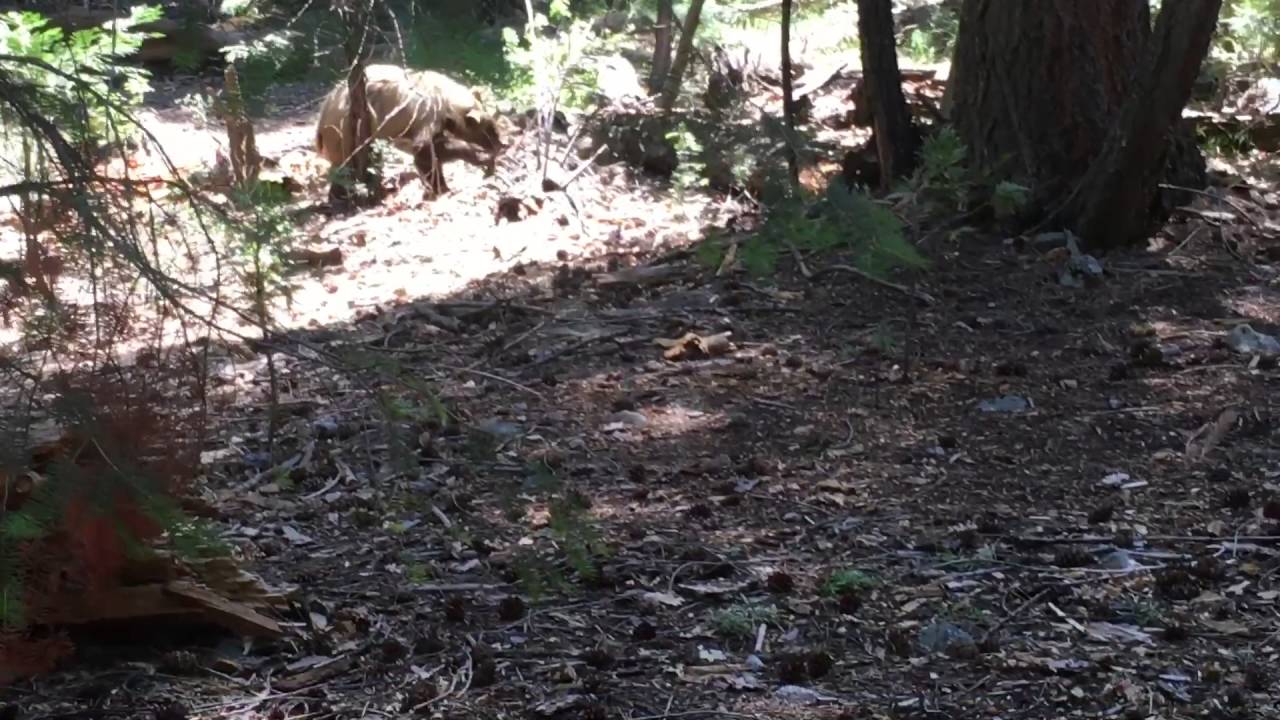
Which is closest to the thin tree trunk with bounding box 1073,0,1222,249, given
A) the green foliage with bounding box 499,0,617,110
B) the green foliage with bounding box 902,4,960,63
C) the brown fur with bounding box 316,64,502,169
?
the green foliage with bounding box 499,0,617,110

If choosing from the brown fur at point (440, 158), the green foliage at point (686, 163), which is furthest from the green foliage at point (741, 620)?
the brown fur at point (440, 158)

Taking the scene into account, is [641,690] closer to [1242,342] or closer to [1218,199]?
[1242,342]

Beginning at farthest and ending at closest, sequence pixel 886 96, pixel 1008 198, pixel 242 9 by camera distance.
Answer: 1. pixel 886 96
2. pixel 1008 198
3. pixel 242 9

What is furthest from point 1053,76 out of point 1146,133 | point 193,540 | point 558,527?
point 193,540

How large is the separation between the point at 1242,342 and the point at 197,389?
4035mm

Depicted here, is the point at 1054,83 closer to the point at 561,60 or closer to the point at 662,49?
the point at 561,60

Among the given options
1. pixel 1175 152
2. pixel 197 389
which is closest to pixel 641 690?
pixel 197 389

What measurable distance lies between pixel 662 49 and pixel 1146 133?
6019 millimetres

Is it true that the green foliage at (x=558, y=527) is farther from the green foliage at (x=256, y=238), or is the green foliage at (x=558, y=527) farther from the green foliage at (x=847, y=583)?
the green foliage at (x=847, y=583)

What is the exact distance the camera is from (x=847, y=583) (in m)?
3.60

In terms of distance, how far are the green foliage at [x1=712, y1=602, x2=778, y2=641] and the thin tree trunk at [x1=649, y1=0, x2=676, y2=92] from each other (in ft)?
24.5

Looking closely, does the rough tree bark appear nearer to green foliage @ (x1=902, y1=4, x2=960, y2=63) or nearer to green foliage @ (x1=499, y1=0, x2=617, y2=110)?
green foliage @ (x1=499, y1=0, x2=617, y2=110)

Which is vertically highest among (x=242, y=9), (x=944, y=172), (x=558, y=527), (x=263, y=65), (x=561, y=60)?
(x=242, y=9)

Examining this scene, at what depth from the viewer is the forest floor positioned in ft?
10.3
